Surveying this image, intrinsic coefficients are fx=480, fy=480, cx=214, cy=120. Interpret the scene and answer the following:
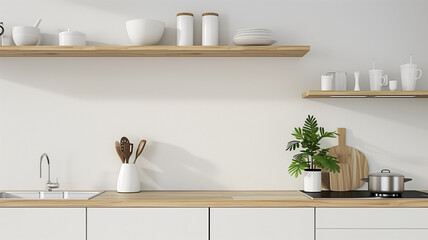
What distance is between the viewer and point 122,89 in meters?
3.21

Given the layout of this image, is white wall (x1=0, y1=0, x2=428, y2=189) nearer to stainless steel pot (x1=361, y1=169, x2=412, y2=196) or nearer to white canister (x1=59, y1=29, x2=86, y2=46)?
white canister (x1=59, y1=29, x2=86, y2=46)

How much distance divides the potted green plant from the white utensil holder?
3.19 ft

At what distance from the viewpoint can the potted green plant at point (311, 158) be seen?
2.94 m

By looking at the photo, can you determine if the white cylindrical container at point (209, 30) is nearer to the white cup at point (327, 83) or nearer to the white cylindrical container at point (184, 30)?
the white cylindrical container at point (184, 30)

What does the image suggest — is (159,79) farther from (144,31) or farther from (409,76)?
(409,76)

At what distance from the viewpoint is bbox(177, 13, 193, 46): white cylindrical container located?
10.1ft
